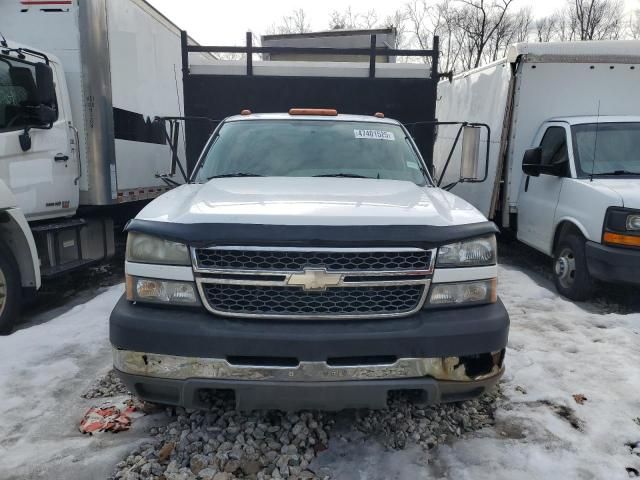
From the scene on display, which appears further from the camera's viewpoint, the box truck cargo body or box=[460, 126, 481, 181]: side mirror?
the box truck cargo body

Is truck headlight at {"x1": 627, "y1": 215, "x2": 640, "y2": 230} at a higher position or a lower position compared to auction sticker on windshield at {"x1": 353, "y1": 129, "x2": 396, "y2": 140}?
lower

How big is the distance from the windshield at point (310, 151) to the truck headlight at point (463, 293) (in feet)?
4.65

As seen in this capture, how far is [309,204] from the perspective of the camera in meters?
2.88

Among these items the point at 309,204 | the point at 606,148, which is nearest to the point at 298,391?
the point at 309,204

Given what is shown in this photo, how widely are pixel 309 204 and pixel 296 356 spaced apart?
0.85 m

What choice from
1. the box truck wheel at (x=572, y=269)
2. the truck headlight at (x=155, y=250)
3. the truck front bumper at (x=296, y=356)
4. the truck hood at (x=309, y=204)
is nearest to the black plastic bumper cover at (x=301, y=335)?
the truck front bumper at (x=296, y=356)

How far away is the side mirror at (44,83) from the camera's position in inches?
207

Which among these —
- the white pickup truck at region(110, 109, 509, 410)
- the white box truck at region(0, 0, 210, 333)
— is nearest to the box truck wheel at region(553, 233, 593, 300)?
the white pickup truck at region(110, 109, 509, 410)

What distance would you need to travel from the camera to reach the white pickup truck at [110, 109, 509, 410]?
2543 mm

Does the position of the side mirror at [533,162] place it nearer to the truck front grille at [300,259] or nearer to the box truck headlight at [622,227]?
the box truck headlight at [622,227]

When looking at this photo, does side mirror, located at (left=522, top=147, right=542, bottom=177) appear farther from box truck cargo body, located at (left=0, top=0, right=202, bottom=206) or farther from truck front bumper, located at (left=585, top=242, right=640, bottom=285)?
box truck cargo body, located at (left=0, top=0, right=202, bottom=206)

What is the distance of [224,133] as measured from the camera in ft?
14.6

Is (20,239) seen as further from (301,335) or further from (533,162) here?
(533,162)

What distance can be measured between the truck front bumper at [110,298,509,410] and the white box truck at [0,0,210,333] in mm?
2307
